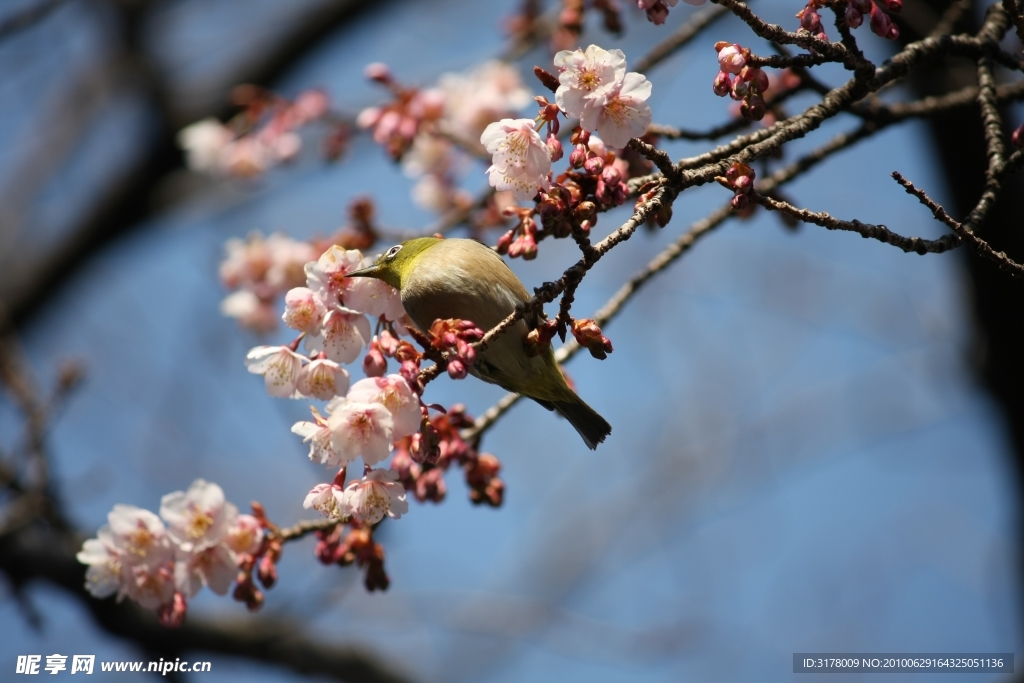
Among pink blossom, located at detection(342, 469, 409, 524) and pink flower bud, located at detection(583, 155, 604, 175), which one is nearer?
pink flower bud, located at detection(583, 155, 604, 175)

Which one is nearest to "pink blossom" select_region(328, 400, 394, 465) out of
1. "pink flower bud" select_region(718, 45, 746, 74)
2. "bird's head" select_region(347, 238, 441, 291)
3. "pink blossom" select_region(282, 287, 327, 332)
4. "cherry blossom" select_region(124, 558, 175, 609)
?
"pink blossom" select_region(282, 287, 327, 332)

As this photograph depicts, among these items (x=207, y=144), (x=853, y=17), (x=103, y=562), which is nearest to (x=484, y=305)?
(x=853, y=17)

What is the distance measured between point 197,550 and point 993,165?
1.94 metres

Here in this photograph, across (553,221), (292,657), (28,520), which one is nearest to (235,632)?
(292,657)

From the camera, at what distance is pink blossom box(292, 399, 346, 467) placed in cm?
177

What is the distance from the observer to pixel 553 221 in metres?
1.53

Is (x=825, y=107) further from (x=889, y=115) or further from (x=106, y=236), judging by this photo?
(x=106, y=236)

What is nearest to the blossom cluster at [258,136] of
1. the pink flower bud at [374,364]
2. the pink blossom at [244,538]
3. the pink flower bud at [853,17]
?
the pink blossom at [244,538]

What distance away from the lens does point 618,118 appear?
1.54m

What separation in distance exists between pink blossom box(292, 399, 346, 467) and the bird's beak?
318 mm

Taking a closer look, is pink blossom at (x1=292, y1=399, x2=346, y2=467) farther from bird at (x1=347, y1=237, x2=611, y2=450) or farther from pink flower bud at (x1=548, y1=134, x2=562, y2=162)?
pink flower bud at (x1=548, y1=134, x2=562, y2=162)

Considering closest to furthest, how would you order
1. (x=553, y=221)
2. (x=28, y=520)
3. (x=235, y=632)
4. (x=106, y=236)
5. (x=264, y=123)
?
(x=553, y=221) < (x=28, y=520) < (x=235, y=632) < (x=264, y=123) < (x=106, y=236)

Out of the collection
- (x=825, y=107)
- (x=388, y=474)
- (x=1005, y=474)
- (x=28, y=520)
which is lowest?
(x=1005, y=474)

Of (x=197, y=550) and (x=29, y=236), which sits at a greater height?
(x=29, y=236)
